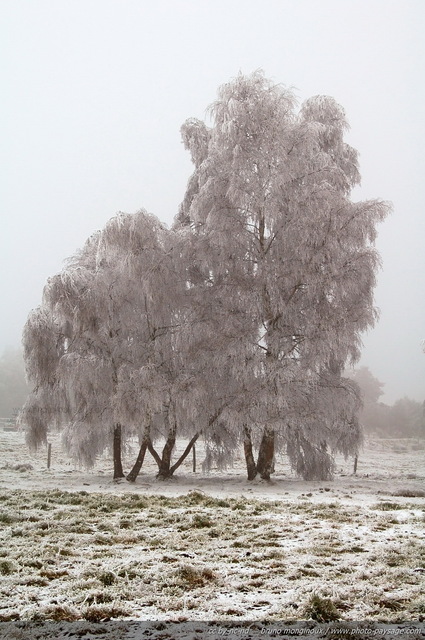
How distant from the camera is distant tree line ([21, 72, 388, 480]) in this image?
1595cm

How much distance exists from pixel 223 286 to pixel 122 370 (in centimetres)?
430

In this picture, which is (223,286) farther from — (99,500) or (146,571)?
(146,571)

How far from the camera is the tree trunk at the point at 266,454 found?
54.6ft

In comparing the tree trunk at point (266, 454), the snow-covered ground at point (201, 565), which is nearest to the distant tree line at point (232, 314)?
the tree trunk at point (266, 454)

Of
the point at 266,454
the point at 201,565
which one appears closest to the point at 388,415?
the point at 266,454

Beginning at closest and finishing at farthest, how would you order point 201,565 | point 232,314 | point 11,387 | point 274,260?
point 201,565, point 232,314, point 274,260, point 11,387

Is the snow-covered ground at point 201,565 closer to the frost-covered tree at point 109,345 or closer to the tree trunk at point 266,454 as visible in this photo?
the frost-covered tree at point 109,345

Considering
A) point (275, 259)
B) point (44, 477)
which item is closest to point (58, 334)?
point (44, 477)

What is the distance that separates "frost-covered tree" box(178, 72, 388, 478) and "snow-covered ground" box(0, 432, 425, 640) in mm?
5697

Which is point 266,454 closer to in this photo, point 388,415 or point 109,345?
point 109,345

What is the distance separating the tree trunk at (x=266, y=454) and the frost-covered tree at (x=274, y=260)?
0.12ft

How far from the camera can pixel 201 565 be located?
536 cm

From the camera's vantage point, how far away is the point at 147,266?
54.8 ft

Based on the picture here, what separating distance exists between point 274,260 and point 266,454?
643 cm
